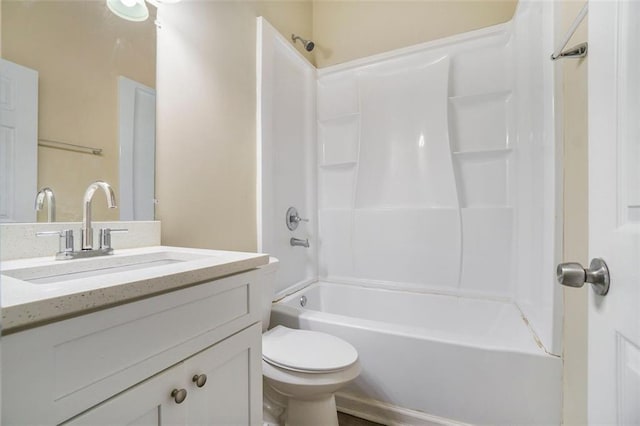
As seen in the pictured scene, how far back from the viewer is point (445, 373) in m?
1.24

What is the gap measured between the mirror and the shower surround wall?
1425 millimetres

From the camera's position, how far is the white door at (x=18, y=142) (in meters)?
0.78

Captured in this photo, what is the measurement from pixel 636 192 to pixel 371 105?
193 cm

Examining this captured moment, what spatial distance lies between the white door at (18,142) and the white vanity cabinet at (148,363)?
1.95 ft

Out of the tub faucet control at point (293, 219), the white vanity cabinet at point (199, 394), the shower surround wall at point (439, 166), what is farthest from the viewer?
the tub faucet control at point (293, 219)

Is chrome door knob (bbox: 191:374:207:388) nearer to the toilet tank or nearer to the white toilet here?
the white toilet

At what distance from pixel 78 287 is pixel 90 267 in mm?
404

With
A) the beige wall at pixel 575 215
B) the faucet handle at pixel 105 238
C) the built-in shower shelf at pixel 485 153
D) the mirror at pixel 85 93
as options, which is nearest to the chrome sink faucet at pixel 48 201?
the mirror at pixel 85 93

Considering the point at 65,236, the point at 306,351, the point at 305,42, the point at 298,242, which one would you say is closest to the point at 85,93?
the point at 65,236

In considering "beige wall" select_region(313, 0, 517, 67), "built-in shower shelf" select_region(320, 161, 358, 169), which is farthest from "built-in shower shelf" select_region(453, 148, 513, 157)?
"beige wall" select_region(313, 0, 517, 67)

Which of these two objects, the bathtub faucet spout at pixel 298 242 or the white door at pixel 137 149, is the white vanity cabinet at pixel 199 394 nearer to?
the white door at pixel 137 149

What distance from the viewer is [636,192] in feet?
1.37

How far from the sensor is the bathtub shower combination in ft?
4.00

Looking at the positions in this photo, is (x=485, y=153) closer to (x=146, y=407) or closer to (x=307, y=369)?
(x=307, y=369)
